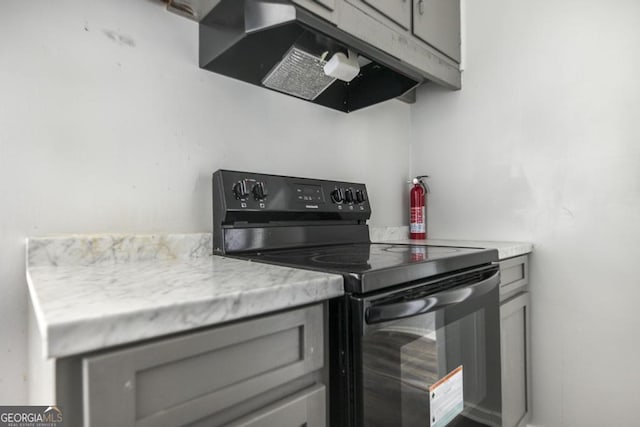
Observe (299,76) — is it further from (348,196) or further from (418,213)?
(418,213)

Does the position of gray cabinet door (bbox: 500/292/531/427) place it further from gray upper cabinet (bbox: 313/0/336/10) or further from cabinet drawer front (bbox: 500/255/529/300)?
gray upper cabinet (bbox: 313/0/336/10)

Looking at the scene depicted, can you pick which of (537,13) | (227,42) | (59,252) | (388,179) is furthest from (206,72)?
(537,13)

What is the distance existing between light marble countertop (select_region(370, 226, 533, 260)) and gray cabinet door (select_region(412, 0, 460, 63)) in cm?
83

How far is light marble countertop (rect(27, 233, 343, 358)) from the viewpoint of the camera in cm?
40

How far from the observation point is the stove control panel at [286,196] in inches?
42.7

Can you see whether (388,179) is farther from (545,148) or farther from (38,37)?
(38,37)

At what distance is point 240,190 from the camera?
3.60 feet

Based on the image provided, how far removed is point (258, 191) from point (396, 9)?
0.81 meters

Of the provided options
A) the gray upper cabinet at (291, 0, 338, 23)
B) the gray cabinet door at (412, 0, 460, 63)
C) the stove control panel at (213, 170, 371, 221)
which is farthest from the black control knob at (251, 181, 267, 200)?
the gray cabinet door at (412, 0, 460, 63)

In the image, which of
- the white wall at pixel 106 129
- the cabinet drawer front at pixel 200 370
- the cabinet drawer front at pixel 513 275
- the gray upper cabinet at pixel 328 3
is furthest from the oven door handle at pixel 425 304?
the gray upper cabinet at pixel 328 3

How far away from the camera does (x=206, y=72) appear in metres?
1.16

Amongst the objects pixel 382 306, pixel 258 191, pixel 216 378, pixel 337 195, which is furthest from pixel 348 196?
pixel 216 378

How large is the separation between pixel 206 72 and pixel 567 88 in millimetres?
1376

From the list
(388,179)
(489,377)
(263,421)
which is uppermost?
(388,179)
